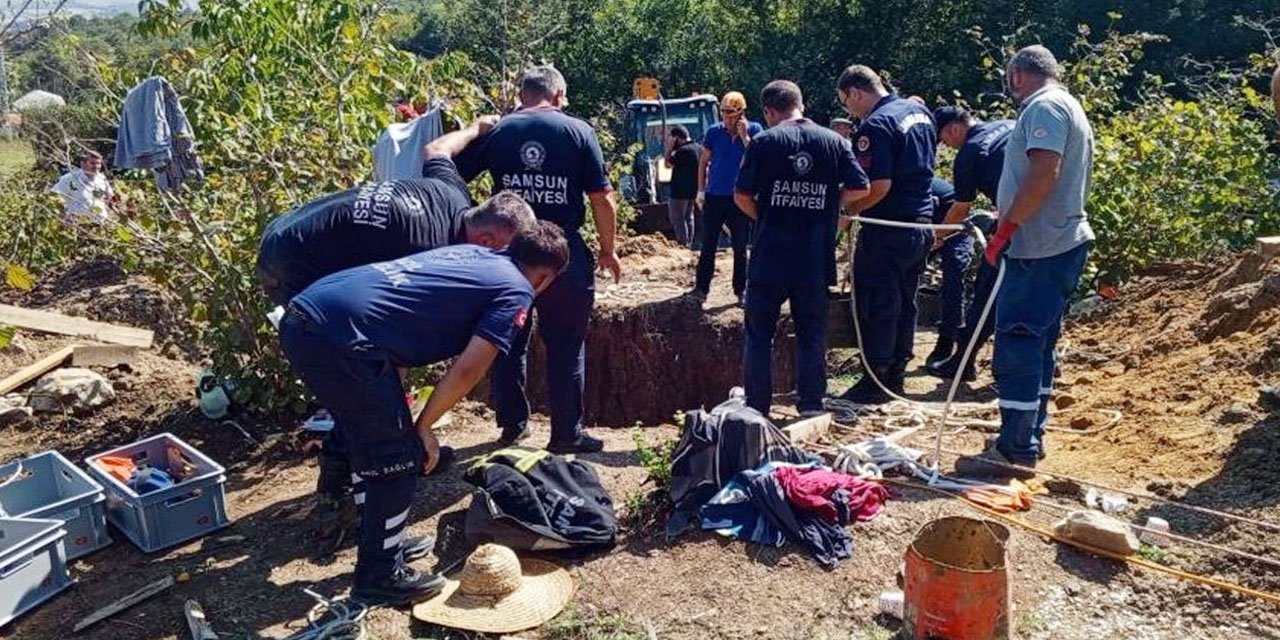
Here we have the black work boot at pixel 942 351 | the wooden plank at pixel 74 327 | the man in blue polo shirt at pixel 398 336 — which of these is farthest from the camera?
the wooden plank at pixel 74 327

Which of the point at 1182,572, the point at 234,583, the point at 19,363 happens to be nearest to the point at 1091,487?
the point at 1182,572

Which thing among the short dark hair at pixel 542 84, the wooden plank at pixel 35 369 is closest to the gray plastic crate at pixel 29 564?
the short dark hair at pixel 542 84

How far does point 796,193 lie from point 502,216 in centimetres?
204

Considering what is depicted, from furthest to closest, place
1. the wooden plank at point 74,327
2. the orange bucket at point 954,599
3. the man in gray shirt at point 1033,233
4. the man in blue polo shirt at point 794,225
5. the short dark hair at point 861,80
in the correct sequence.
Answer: the wooden plank at point 74,327 → the short dark hair at point 861,80 → the man in blue polo shirt at point 794,225 → the man in gray shirt at point 1033,233 → the orange bucket at point 954,599

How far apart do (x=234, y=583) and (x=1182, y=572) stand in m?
3.69

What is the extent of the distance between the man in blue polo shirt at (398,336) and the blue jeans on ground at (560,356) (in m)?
1.37

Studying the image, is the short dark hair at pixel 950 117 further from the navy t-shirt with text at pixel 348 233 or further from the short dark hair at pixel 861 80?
the navy t-shirt with text at pixel 348 233

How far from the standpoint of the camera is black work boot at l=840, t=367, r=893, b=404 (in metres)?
6.25

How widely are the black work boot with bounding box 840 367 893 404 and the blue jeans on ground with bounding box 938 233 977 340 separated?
0.73m

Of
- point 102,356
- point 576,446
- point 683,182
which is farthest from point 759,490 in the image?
point 683,182

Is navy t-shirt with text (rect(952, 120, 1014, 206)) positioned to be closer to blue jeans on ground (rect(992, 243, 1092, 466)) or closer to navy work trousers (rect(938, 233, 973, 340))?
navy work trousers (rect(938, 233, 973, 340))

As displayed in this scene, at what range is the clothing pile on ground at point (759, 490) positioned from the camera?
13.9ft

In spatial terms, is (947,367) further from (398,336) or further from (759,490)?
(398,336)

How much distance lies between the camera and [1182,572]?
3.90 m
